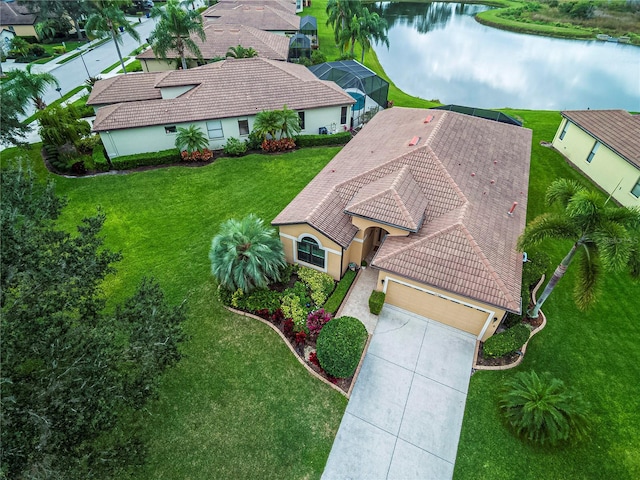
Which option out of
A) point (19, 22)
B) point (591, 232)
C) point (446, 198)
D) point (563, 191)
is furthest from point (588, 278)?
point (19, 22)

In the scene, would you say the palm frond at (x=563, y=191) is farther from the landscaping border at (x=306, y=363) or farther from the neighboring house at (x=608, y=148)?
the neighboring house at (x=608, y=148)

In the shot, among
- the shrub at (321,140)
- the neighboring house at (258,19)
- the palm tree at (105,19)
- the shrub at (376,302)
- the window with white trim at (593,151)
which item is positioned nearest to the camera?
the shrub at (376,302)

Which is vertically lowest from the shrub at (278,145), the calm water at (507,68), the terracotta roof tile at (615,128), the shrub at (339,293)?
the calm water at (507,68)

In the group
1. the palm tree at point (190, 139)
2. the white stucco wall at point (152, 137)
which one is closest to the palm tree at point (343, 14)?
the white stucco wall at point (152, 137)

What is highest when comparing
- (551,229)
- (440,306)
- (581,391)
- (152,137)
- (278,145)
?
(551,229)

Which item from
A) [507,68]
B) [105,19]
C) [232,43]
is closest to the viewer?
[105,19]

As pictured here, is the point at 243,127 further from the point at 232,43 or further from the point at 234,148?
the point at 232,43

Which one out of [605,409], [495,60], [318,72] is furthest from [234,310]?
[495,60]
